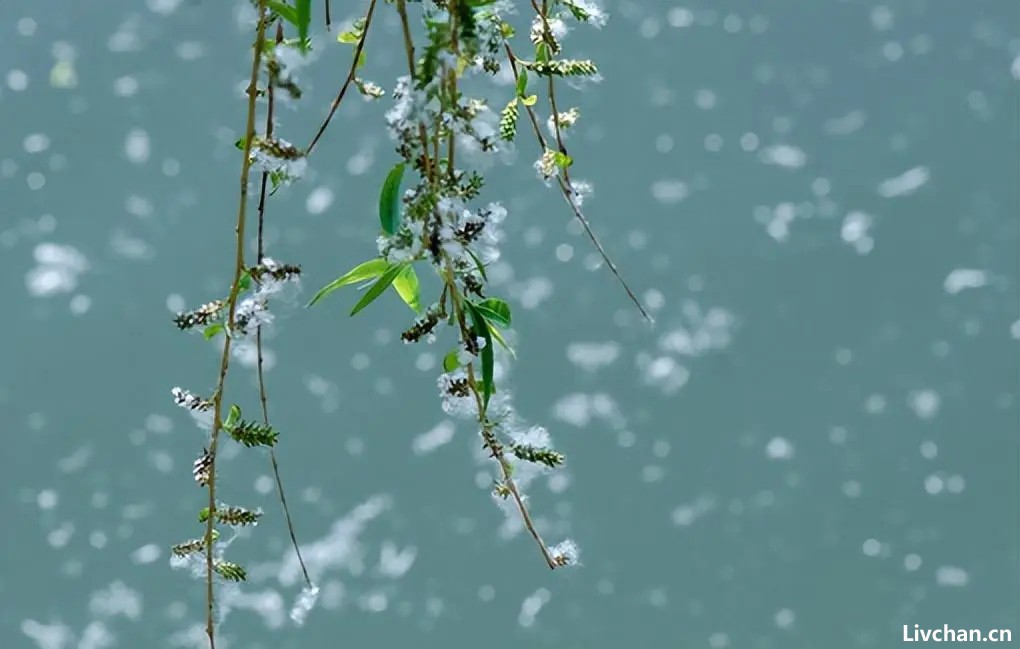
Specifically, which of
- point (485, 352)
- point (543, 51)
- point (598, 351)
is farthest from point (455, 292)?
point (598, 351)

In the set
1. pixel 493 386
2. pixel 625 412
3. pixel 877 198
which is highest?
pixel 877 198

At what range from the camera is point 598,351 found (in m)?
1.79

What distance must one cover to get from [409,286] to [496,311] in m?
0.08

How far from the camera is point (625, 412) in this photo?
1753mm

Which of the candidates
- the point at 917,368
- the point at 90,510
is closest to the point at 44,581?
the point at 90,510

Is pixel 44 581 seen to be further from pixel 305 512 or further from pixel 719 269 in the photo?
pixel 719 269

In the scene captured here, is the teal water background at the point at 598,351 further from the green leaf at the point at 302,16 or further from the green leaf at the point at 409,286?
the green leaf at the point at 302,16

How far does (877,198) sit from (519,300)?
54 centimetres

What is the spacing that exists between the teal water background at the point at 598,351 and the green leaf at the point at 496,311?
1.15 metres

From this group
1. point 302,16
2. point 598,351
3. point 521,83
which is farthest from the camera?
point 598,351

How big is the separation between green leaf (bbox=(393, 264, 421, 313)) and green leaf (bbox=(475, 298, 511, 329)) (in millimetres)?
61

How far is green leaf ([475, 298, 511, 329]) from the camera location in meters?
0.52

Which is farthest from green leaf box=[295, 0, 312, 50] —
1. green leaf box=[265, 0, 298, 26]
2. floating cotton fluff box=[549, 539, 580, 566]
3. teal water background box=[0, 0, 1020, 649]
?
teal water background box=[0, 0, 1020, 649]

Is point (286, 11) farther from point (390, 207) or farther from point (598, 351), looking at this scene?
point (598, 351)
